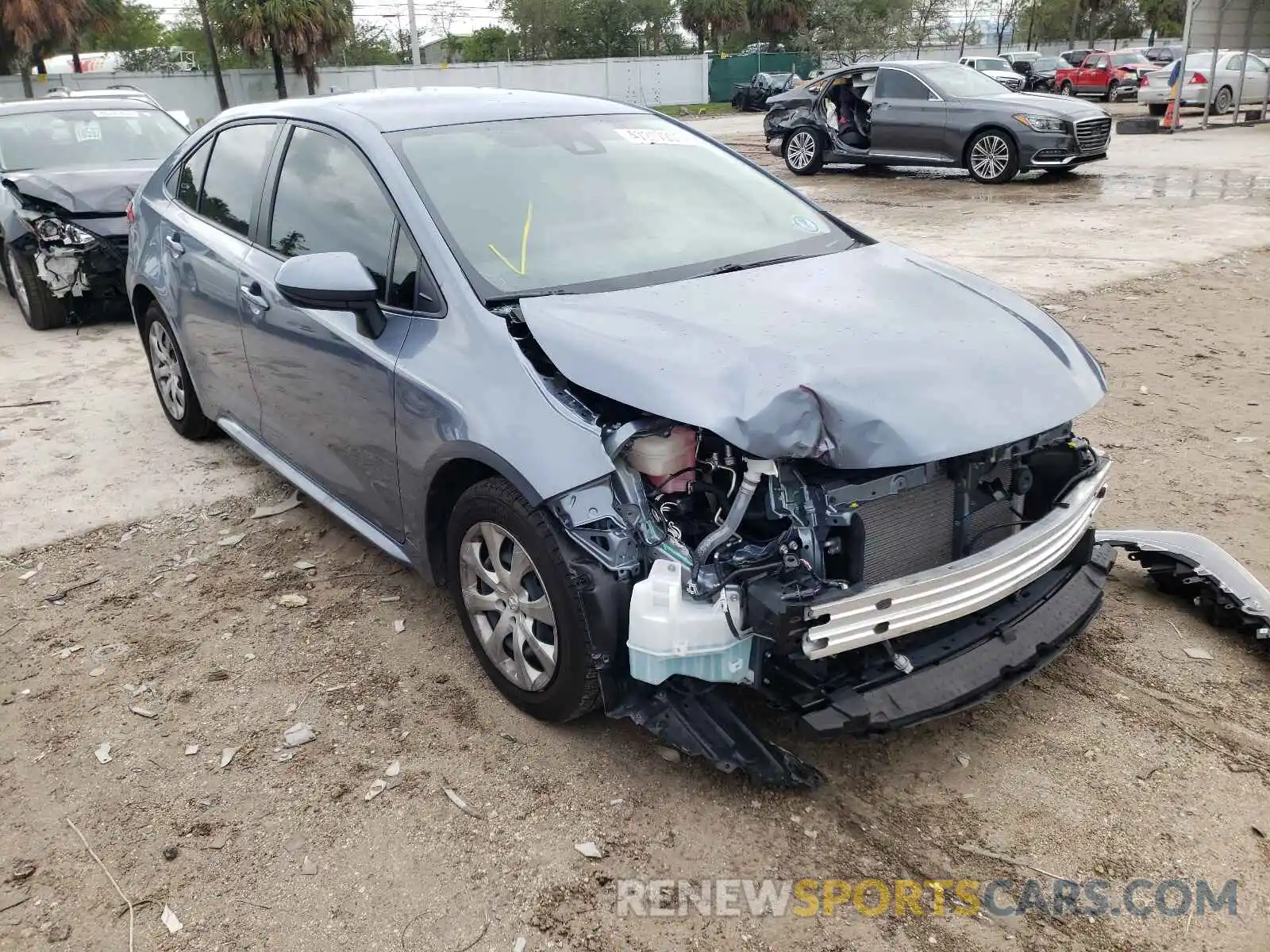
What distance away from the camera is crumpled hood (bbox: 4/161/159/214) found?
760 cm

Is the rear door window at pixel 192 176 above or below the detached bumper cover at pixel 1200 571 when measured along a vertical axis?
above

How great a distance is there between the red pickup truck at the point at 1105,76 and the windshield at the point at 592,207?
103ft

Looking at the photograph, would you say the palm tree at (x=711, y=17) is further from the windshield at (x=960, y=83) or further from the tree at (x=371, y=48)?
the windshield at (x=960, y=83)

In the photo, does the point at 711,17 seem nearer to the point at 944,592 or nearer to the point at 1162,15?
the point at 1162,15

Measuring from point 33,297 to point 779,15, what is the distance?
169 ft

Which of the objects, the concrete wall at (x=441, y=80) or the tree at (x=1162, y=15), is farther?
the tree at (x=1162, y=15)

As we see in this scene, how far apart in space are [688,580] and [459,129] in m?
2.00

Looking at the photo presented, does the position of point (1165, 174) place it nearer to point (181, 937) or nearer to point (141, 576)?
point (141, 576)

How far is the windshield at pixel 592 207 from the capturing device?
3.24 m

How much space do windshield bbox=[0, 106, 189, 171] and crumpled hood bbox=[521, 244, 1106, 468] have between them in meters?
7.23

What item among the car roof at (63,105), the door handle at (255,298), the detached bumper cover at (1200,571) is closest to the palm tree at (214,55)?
the car roof at (63,105)

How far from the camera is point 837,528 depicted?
8.64ft

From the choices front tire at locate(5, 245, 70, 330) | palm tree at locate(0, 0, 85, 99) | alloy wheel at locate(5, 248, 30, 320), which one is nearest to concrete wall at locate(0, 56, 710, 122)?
palm tree at locate(0, 0, 85, 99)

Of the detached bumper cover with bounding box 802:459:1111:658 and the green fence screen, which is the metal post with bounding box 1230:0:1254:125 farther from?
the green fence screen
